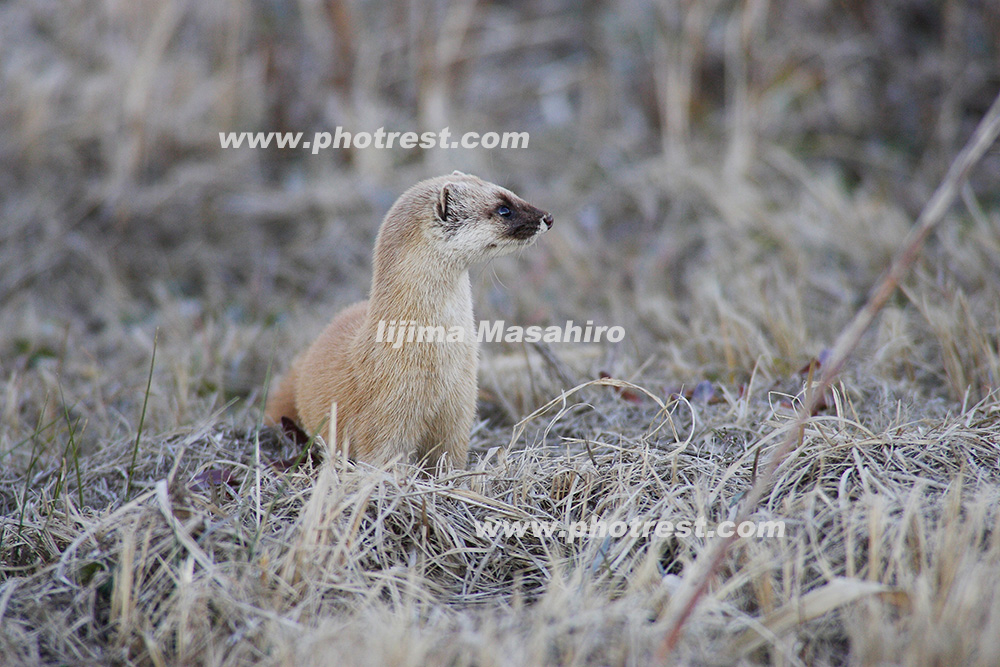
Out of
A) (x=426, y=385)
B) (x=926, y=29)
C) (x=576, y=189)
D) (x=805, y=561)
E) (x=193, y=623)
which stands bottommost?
(x=193, y=623)

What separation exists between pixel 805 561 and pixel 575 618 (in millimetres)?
732

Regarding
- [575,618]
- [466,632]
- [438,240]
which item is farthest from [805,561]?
[438,240]

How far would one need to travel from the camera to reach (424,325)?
111 inches

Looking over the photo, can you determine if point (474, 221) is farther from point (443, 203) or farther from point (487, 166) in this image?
point (487, 166)

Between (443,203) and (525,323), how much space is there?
5.45ft

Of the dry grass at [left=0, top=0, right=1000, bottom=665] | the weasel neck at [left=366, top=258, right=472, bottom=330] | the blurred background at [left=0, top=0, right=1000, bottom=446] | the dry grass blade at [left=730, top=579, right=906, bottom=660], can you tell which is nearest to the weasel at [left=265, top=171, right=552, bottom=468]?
the weasel neck at [left=366, top=258, right=472, bottom=330]

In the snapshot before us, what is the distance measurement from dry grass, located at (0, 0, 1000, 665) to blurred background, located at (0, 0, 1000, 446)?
0.03 meters

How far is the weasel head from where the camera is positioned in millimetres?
2863

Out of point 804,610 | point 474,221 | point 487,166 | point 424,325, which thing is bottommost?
point 804,610

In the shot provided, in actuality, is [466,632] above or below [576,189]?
below

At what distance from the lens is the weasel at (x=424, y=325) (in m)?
2.81

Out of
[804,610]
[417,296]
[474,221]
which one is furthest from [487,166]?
[804,610]

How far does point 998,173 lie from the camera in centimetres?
548

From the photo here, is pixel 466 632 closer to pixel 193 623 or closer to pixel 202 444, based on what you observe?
pixel 193 623
